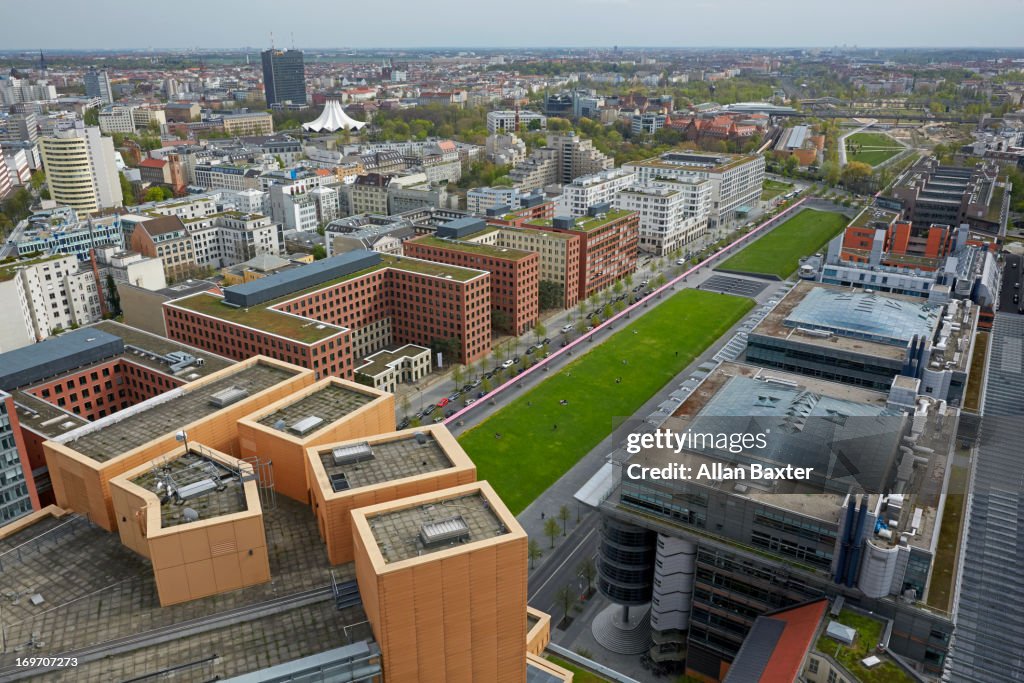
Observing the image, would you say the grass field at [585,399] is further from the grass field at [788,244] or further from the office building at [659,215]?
the office building at [659,215]

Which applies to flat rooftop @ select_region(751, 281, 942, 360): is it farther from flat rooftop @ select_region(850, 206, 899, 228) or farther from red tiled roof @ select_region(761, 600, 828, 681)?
red tiled roof @ select_region(761, 600, 828, 681)

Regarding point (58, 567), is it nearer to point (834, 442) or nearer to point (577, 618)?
point (577, 618)

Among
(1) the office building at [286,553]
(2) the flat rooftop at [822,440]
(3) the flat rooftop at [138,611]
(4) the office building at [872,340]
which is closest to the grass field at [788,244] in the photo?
(4) the office building at [872,340]

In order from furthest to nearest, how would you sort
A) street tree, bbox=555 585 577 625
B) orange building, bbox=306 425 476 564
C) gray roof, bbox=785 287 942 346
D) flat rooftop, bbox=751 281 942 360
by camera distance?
gray roof, bbox=785 287 942 346 → flat rooftop, bbox=751 281 942 360 → street tree, bbox=555 585 577 625 → orange building, bbox=306 425 476 564

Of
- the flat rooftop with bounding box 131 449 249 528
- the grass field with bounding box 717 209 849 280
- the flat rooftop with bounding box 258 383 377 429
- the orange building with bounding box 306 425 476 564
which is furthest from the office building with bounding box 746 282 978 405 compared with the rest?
the flat rooftop with bounding box 131 449 249 528

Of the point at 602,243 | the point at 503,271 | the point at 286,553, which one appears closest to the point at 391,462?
the point at 286,553

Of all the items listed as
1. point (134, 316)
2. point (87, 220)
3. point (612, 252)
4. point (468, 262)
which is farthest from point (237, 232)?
point (612, 252)

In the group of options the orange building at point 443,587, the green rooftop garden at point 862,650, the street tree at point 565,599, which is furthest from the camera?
the street tree at point 565,599
